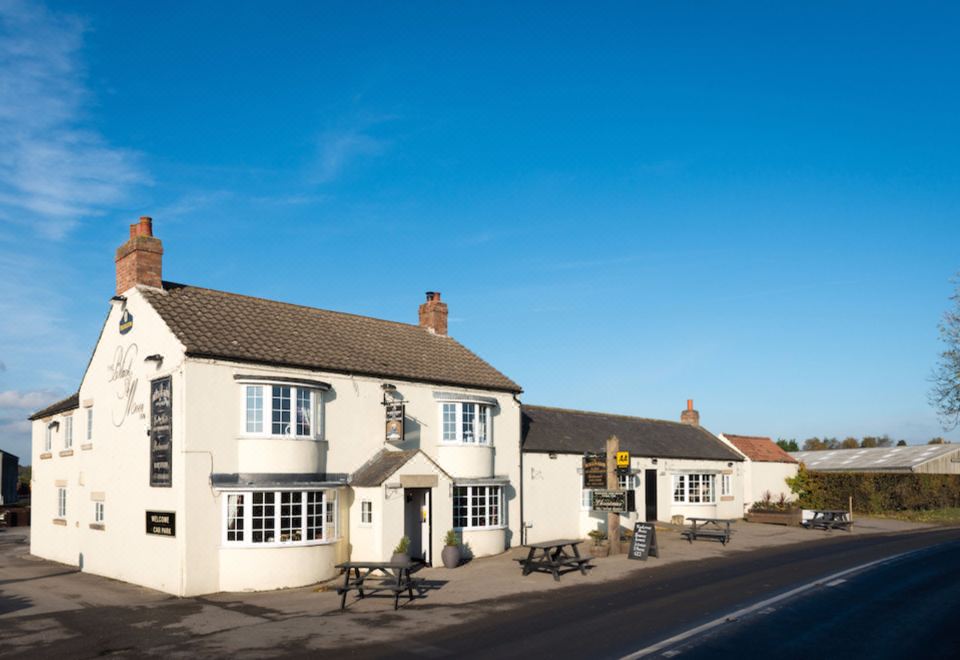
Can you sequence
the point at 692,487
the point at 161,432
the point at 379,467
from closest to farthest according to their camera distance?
the point at 161,432
the point at 379,467
the point at 692,487

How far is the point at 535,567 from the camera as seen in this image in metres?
23.1

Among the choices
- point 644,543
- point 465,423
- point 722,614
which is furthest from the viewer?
point 465,423

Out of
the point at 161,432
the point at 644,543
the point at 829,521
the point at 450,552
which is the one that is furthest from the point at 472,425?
the point at 829,521

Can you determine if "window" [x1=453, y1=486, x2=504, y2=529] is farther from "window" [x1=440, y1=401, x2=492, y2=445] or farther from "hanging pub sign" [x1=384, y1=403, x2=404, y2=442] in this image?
"hanging pub sign" [x1=384, y1=403, x2=404, y2=442]

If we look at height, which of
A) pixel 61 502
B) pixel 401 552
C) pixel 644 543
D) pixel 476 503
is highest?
pixel 476 503

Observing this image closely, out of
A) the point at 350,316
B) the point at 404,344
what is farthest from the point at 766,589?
the point at 350,316

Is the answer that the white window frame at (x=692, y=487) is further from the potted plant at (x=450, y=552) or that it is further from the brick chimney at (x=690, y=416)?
the potted plant at (x=450, y=552)

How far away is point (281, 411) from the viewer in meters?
22.3

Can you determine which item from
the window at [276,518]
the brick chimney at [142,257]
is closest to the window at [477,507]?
the window at [276,518]

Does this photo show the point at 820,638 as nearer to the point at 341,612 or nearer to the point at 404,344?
the point at 341,612

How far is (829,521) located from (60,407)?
3332cm

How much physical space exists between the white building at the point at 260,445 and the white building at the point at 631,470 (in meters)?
1.83

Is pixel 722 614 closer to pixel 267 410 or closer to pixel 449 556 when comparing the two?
pixel 449 556

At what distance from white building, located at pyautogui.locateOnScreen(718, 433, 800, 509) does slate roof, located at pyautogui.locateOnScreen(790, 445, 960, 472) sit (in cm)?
777
